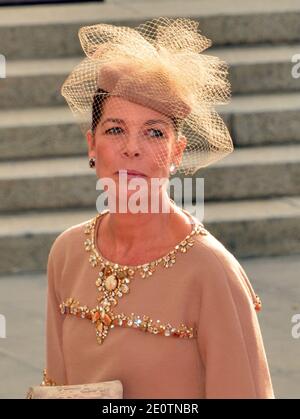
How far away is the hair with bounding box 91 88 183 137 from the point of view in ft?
11.2

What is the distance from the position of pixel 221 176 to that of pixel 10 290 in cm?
155

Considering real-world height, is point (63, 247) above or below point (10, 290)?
above

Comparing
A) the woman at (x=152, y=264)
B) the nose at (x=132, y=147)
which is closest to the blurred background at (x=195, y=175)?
the woman at (x=152, y=264)

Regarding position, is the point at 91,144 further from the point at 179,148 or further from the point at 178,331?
the point at 178,331

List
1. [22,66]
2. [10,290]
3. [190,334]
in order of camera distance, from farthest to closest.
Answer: [22,66] < [10,290] < [190,334]

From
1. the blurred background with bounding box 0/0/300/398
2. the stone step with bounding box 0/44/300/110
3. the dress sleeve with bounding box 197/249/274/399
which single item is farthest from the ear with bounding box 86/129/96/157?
the stone step with bounding box 0/44/300/110

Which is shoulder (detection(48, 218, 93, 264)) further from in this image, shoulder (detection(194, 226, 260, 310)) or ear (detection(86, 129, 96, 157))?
shoulder (detection(194, 226, 260, 310))

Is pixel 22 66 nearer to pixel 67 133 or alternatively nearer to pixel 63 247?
pixel 67 133

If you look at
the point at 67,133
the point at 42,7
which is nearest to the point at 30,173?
the point at 67,133

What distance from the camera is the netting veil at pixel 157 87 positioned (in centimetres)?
338

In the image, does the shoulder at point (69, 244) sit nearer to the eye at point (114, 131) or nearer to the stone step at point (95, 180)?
the eye at point (114, 131)

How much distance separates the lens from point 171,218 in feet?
11.3

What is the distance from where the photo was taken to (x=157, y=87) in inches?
133

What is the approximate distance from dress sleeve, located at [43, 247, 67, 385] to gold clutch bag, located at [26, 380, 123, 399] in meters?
0.22
